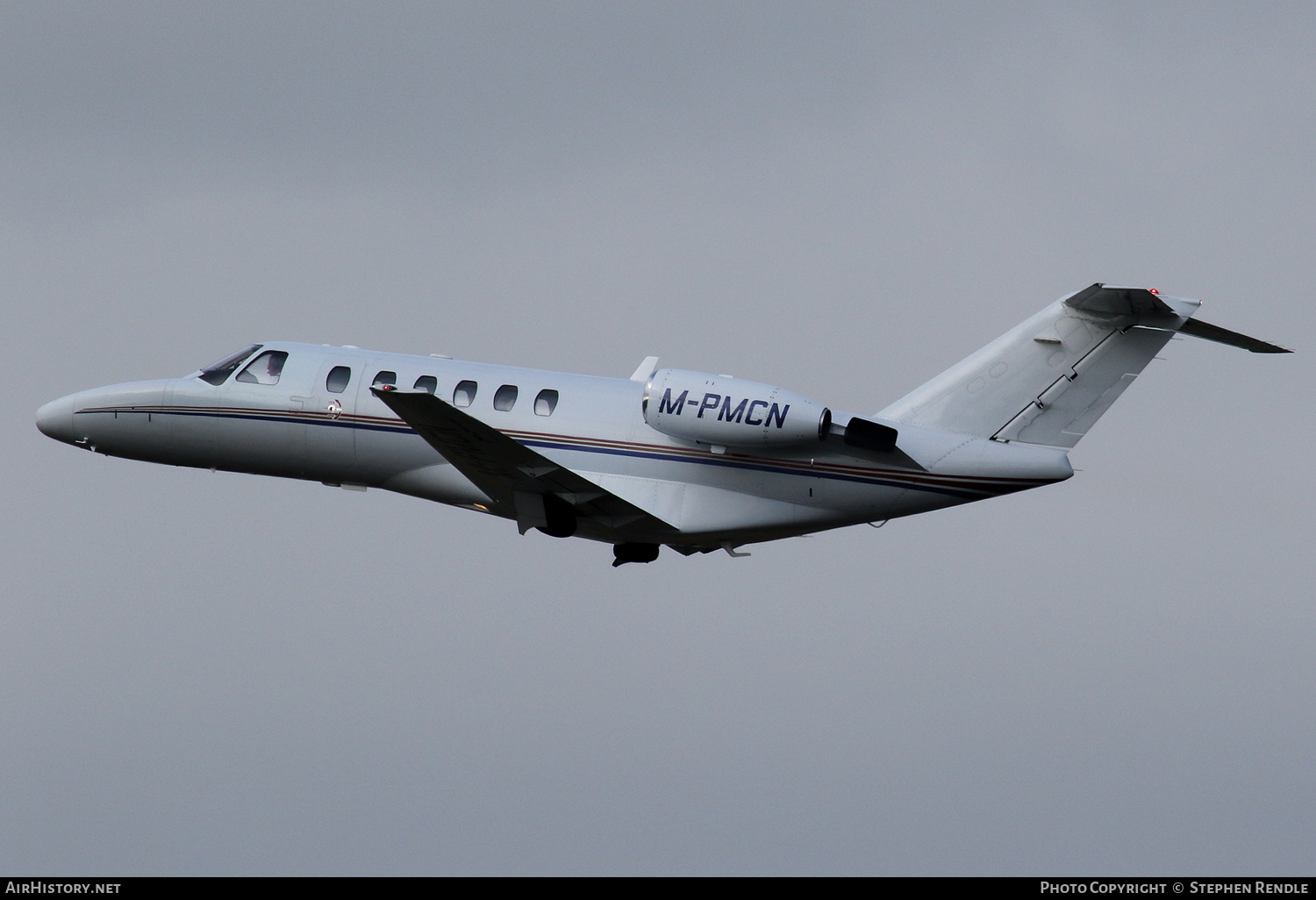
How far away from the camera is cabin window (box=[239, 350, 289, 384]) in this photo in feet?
98.3

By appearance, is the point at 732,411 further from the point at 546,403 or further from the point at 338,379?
the point at 338,379

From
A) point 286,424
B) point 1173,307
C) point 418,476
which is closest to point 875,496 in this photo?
point 1173,307

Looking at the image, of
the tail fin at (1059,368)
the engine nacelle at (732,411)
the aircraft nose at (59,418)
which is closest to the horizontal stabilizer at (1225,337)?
the tail fin at (1059,368)

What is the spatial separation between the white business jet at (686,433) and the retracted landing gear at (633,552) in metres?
0.02

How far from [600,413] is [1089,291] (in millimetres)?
7629

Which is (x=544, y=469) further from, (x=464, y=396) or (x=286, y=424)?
(x=286, y=424)

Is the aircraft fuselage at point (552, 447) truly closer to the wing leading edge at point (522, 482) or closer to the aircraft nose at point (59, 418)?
the aircraft nose at point (59, 418)

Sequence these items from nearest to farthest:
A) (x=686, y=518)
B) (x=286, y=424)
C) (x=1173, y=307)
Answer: (x=1173, y=307) < (x=686, y=518) < (x=286, y=424)

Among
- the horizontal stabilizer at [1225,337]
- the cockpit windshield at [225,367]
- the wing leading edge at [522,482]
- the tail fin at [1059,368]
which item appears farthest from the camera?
the cockpit windshield at [225,367]

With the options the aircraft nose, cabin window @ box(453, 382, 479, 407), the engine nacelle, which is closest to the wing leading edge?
cabin window @ box(453, 382, 479, 407)

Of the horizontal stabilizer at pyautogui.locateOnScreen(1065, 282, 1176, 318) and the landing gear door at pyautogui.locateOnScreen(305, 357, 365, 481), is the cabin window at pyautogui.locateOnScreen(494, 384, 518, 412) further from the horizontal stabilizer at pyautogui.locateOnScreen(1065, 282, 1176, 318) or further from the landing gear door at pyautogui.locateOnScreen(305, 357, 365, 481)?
the horizontal stabilizer at pyautogui.locateOnScreen(1065, 282, 1176, 318)

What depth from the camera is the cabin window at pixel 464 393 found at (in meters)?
28.2

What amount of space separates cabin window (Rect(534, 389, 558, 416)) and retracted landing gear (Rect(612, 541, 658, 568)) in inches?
110

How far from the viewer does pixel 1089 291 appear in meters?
26.0
